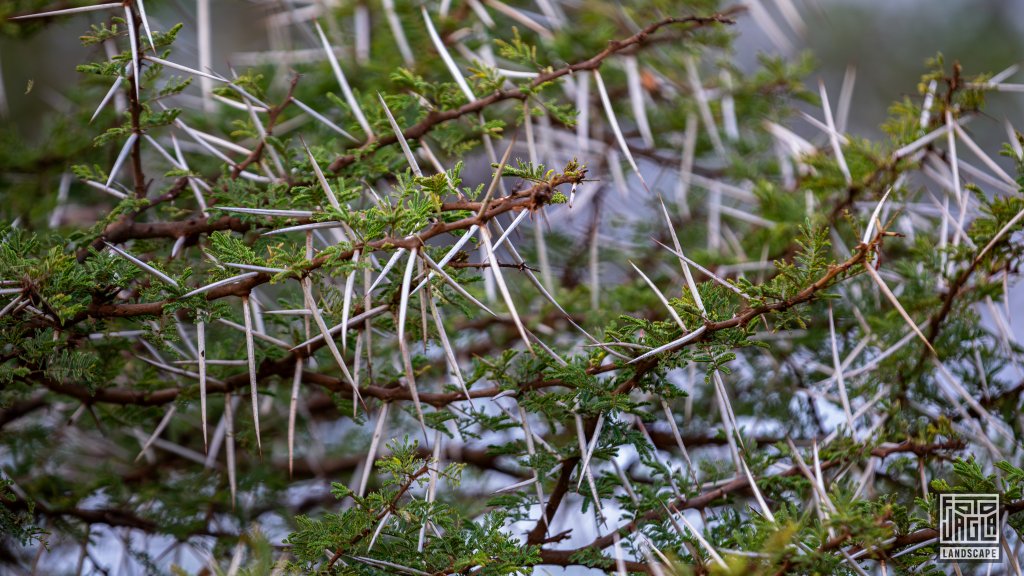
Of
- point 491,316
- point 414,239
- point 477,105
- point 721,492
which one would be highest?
point 477,105

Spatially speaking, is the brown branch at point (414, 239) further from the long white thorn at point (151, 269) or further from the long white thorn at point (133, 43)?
the long white thorn at point (133, 43)

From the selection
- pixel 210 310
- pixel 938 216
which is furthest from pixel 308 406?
pixel 938 216

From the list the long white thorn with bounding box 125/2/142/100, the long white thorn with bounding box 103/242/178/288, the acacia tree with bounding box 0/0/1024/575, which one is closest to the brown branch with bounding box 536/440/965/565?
the acacia tree with bounding box 0/0/1024/575

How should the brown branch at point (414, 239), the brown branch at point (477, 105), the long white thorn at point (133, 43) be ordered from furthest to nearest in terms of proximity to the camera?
the brown branch at point (477, 105)
the long white thorn at point (133, 43)
the brown branch at point (414, 239)

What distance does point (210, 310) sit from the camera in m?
0.99

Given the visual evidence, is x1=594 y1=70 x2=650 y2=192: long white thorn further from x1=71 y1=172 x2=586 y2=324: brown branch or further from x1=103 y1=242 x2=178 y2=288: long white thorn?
x1=103 y1=242 x2=178 y2=288: long white thorn

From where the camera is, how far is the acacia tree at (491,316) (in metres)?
0.96

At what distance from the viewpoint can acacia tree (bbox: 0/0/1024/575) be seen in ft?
3.16

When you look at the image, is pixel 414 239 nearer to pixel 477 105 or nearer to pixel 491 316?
pixel 477 105

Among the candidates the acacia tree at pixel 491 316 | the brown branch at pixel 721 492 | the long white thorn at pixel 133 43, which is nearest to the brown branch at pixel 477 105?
the acacia tree at pixel 491 316

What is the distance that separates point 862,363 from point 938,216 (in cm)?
43

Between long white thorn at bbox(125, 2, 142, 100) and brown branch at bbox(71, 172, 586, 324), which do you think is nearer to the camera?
brown branch at bbox(71, 172, 586, 324)

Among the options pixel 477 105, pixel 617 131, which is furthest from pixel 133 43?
pixel 617 131

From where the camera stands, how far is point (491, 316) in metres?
1.47
